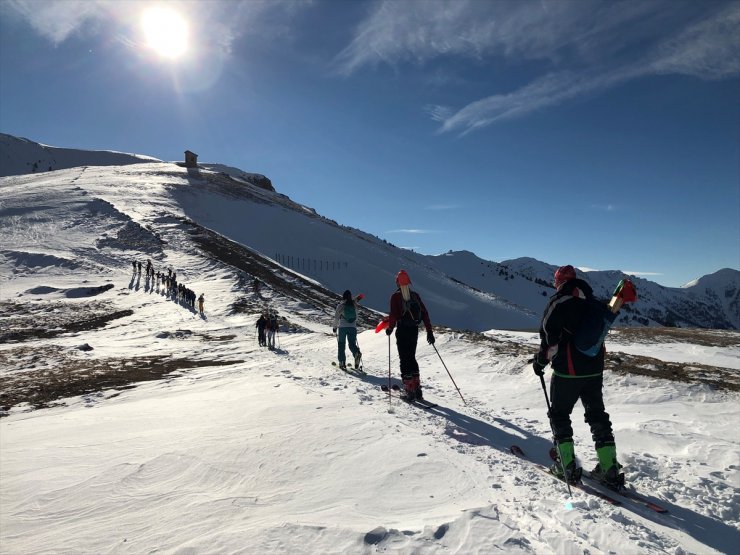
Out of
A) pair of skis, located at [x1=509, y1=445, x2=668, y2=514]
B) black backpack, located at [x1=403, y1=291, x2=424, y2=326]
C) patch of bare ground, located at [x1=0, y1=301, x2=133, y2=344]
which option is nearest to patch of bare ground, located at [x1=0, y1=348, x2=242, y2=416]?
patch of bare ground, located at [x1=0, y1=301, x2=133, y2=344]

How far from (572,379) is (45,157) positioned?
731 ft

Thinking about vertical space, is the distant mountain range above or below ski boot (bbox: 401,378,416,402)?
above

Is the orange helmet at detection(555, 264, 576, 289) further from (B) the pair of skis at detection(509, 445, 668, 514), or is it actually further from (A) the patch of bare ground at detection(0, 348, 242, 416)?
(A) the patch of bare ground at detection(0, 348, 242, 416)

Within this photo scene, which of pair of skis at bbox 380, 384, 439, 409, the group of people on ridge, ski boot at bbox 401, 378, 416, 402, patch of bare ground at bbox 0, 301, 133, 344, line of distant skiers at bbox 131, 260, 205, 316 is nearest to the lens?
the group of people on ridge

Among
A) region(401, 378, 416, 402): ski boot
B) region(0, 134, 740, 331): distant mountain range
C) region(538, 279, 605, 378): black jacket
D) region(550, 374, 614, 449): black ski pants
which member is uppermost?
region(0, 134, 740, 331): distant mountain range

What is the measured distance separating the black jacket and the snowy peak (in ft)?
592

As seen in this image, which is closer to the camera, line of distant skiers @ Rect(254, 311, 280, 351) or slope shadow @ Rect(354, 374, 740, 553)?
slope shadow @ Rect(354, 374, 740, 553)

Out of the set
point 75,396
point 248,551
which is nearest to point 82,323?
point 75,396

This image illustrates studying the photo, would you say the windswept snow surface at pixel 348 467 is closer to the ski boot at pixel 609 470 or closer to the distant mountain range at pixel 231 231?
the ski boot at pixel 609 470

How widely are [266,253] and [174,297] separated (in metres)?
27.1

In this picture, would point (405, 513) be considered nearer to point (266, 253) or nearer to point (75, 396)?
point (75, 396)

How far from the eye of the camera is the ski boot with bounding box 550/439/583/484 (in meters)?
4.91

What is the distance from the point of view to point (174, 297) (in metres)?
29.9

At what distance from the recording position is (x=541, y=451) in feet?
20.5
